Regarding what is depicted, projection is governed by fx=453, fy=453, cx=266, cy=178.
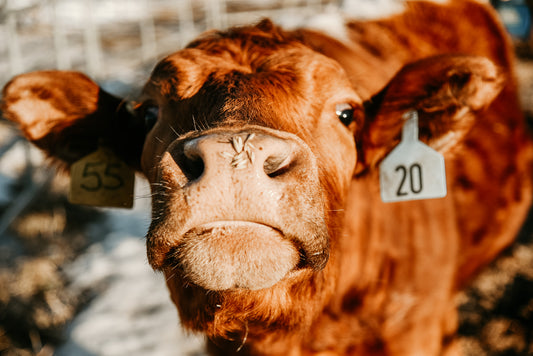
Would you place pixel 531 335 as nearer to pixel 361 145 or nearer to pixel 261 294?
pixel 361 145

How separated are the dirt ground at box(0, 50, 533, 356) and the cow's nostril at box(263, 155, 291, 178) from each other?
278 centimetres

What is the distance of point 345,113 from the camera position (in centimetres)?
209

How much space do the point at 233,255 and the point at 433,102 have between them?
4.64 ft

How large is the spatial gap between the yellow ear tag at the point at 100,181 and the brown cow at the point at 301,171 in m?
0.08

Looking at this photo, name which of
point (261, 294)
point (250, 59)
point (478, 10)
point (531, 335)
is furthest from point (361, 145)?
point (478, 10)

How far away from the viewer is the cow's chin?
51.0 inches

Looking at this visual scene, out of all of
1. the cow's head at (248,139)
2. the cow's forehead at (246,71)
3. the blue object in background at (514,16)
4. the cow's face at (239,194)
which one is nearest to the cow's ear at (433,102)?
the cow's head at (248,139)

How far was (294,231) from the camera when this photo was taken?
53.1 inches

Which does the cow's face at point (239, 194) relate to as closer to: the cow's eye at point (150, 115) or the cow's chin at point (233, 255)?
the cow's chin at point (233, 255)

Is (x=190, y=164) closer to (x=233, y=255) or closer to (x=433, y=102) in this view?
(x=233, y=255)

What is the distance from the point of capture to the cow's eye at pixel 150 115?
212 cm

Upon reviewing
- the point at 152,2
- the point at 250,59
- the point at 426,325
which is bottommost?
the point at 426,325

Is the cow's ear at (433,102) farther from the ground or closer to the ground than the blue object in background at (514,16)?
closer to the ground

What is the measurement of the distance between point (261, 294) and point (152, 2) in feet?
42.2
